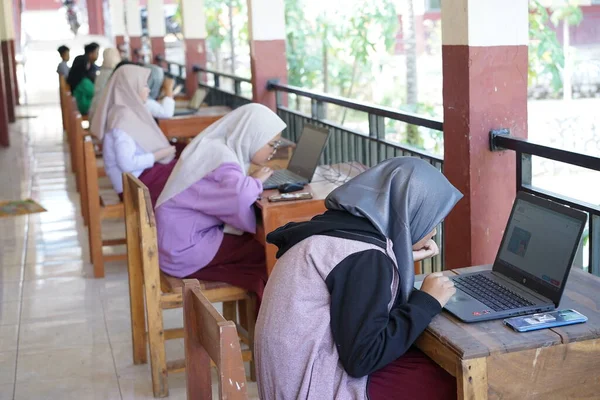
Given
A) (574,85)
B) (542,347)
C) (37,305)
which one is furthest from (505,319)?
(574,85)

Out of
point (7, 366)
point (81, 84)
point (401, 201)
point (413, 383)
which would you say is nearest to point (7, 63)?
point (81, 84)

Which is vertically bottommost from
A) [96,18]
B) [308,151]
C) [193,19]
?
Result: [308,151]

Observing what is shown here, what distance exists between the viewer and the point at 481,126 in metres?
3.00

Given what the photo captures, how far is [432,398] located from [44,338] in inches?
96.2

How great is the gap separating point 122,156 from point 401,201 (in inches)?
115

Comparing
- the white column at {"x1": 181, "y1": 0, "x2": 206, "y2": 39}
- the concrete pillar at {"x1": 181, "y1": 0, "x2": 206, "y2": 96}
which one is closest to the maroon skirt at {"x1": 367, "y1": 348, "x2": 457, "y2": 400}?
the concrete pillar at {"x1": 181, "y1": 0, "x2": 206, "y2": 96}

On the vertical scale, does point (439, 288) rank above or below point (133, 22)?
below

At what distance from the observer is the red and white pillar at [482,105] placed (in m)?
2.98

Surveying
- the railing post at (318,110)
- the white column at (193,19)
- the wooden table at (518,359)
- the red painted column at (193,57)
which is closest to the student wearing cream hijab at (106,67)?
the red painted column at (193,57)

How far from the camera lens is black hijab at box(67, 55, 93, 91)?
28.5ft

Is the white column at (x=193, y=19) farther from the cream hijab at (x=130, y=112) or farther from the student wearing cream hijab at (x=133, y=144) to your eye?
the student wearing cream hijab at (x=133, y=144)

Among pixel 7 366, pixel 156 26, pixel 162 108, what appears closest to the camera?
pixel 7 366

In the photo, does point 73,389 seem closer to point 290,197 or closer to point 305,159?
point 290,197

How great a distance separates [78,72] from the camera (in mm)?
8719
